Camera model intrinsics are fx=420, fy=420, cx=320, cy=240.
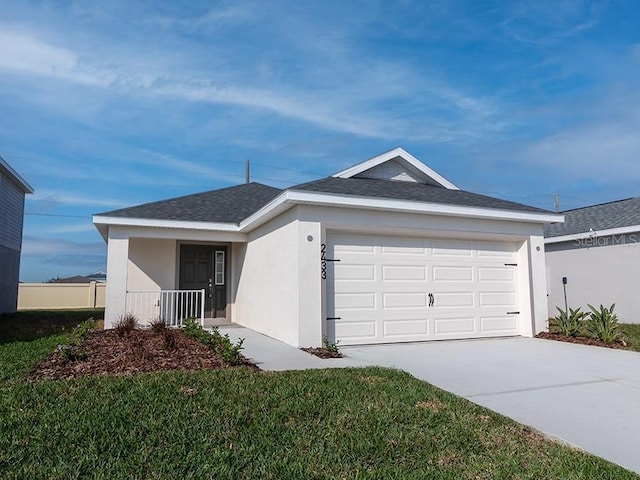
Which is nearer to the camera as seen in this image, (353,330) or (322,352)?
(322,352)

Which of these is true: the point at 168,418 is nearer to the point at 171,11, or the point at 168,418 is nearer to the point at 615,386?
the point at 615,386

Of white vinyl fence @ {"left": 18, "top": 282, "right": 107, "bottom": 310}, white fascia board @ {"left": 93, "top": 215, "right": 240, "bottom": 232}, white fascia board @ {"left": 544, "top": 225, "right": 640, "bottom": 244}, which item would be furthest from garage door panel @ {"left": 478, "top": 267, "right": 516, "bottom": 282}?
white vinyl fence @ {"left": 18, "top": 282, "right": 107, "bottom": 310}

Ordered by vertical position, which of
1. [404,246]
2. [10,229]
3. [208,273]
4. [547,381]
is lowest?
[547,381]

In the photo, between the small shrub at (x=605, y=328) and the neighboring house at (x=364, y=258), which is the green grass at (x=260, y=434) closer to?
the neighboring house at (x=364, y=258)

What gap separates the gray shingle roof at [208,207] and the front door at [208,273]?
3.91 feet

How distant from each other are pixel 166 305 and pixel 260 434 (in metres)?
9.65

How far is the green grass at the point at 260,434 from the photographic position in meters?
2.86

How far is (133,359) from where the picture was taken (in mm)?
6008

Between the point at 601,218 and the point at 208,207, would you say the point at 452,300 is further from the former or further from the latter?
the point at 601,218

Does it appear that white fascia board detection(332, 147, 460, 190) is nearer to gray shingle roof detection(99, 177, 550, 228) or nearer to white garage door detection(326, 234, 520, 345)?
gray shingle roof detection(99, 177, 550, 228)

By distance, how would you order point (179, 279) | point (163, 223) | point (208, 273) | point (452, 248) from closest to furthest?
point (452, 248)
point (163, 223)
point (179, 279)
point (208, 273)

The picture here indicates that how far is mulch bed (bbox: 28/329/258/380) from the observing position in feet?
17.9

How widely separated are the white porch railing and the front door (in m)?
0.32

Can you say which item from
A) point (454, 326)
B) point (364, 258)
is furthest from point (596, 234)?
point (364, 258)
